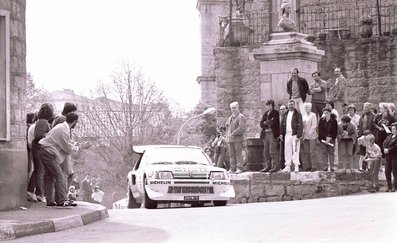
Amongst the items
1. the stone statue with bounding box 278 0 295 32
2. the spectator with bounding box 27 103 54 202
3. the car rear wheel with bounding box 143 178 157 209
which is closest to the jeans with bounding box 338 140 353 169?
the stone statue with bounding box 278 0 295 32

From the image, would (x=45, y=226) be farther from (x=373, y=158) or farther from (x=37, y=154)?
(x=373, y=158)

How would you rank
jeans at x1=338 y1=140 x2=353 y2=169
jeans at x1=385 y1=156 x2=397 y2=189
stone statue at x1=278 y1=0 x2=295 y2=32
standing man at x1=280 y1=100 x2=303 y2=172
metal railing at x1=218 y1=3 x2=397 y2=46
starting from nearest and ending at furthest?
1. jeans at x1=385 y1=156 x2=397 y2=189
2. standing man at x1=280 y1=100 x2=303 y2=172
3. jeans at x1=338 y1=140 x2=353 y2=169
4. stone statue at x1=278 y1=0 x2=295 y2=32
5. metal railing at x1=218 y1=3 x2=397 y2=46

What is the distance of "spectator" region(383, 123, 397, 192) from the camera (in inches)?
808

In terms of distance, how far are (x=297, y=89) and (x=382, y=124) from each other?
2331 mm

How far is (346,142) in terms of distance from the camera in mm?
21766

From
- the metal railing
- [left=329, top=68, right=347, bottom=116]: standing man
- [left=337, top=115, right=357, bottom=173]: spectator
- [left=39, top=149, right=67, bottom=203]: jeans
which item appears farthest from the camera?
the metal railing

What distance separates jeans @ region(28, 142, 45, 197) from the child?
744 cm

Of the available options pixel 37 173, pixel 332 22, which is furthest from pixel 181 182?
pixel 332 22

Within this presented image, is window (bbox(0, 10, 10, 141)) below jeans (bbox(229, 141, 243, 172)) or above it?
above

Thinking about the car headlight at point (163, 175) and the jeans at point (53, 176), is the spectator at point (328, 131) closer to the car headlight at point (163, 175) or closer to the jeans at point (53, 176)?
the car headlight at point (163, 175)

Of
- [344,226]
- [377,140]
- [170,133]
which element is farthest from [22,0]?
[170,133]

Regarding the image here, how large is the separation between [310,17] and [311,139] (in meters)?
Answer: 14.8

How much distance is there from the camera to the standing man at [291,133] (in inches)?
813

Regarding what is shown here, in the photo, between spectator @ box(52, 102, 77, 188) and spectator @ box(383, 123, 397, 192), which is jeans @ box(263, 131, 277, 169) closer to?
spectator @ box(383, 123, 397, 192)
